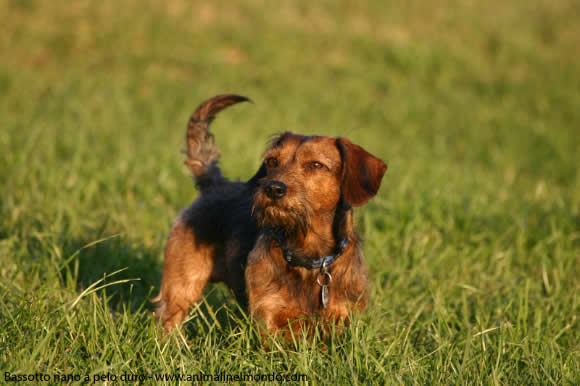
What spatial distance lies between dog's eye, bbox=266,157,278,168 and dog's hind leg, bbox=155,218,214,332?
92 cm

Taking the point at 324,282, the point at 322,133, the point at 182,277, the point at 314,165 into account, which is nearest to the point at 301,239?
the point at 324,282

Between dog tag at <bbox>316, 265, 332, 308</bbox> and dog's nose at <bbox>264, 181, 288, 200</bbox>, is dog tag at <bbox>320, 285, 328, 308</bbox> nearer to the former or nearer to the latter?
dog tag at <bbox>316, 265, 332, 308</bbox>

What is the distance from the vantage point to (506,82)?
51.2 feet

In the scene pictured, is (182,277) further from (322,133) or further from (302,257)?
(322,133)

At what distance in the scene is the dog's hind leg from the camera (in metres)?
4.28

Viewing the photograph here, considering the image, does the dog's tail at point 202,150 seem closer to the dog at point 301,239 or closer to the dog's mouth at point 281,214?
the dog at point 301,239

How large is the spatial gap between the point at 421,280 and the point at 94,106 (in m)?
7.91

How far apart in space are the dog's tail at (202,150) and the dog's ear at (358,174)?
133 cm

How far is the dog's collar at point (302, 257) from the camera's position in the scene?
3617mm

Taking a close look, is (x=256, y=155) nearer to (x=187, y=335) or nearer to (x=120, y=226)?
(x=120, y=226)

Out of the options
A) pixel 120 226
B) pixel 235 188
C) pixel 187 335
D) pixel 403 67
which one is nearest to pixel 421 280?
pixel 235 188

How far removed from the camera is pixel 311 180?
364 cm

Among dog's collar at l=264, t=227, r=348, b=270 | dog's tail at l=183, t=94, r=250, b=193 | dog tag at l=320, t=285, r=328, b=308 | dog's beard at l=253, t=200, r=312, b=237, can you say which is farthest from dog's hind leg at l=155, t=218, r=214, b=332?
dog tag at l=320, t=285, r=328, b=308

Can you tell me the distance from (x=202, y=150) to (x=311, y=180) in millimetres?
1432
